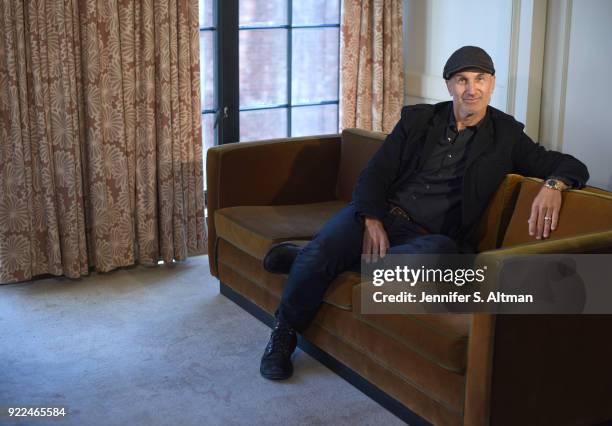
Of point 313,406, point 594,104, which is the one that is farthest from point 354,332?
point 594,104

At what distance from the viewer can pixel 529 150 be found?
3.13 metres

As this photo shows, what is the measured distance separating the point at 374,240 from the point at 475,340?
0.74 meters

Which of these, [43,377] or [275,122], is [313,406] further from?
[275,122]

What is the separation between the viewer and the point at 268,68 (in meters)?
4.78

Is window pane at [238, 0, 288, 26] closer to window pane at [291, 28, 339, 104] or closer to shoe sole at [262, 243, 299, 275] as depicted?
window pane at [291, 28, 339, 104]

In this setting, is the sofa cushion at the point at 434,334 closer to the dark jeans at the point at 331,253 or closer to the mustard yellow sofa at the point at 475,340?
the mustard yellow sofa at the point at 475,340

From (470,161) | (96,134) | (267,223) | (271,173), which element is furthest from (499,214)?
(96,134)

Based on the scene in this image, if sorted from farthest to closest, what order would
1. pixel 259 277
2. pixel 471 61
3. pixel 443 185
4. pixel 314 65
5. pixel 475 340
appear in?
pixel 314 65
pixel 259 277
pixel 443 185
pixel 471 61
pixel 475 340

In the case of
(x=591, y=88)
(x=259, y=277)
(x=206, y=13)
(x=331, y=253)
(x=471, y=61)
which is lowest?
(x=259, y=277)

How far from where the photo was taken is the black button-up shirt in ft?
10.4

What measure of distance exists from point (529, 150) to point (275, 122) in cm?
201

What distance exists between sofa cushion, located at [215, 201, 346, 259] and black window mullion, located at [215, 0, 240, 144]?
31.4 inches

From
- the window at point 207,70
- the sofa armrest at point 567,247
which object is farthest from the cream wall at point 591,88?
the window at point 207,70

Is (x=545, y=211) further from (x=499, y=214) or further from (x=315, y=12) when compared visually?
(x=315, y=12)
